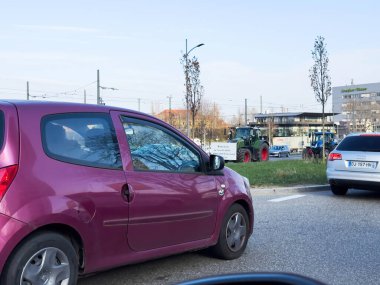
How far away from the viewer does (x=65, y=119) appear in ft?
14.1

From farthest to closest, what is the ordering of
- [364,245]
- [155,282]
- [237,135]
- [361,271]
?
1. [237,135]
2. [364,245]
3. [361,271]
4. [155,282]

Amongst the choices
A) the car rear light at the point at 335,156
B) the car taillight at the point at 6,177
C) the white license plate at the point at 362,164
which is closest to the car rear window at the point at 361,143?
the car rear light at the point at 335,156

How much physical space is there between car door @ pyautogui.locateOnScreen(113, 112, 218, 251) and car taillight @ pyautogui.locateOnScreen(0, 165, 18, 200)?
106 centimetres

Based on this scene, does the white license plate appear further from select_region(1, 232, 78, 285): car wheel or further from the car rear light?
select_region(1, 232, 78, 285): car wheel

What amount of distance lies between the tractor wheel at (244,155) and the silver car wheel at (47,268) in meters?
24.3

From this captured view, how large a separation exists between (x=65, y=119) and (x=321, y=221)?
5.47 meters

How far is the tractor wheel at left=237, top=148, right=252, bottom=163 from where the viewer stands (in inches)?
1103

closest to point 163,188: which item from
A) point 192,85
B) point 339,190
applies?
point 339,190

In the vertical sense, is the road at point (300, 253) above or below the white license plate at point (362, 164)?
below

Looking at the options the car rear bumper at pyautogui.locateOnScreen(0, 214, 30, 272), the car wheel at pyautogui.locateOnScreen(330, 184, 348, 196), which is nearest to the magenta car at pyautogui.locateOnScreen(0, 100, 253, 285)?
the car rear bumper at pyautogui.locateOnScreen(0, 214, 30, 272)

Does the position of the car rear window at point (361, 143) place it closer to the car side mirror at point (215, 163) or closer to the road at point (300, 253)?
the road at point (300, 253)

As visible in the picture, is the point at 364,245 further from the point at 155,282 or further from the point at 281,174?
the point at 281,174

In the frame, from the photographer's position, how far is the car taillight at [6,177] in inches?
146

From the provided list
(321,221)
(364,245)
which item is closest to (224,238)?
(364,245)
